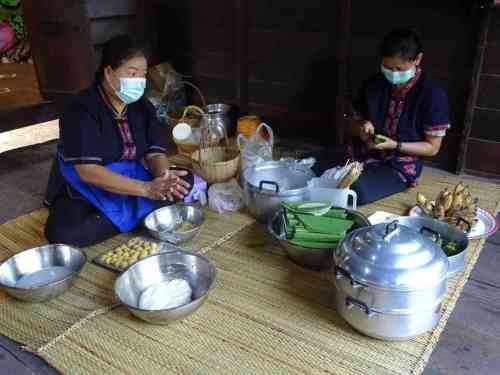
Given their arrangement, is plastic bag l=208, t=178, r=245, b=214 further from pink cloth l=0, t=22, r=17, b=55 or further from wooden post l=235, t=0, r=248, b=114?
pink cloth l=0, t=22, r=17, b=55

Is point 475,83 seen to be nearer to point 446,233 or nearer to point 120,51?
point 446,233

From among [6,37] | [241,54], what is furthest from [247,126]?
[6,37]

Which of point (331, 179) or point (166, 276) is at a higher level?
point (331, 179)

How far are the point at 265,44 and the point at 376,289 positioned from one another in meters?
2.65

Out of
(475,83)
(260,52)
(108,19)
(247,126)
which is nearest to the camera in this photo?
(475,83)

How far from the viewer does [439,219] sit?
1.98 meters

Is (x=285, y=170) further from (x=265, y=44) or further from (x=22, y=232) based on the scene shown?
(x=265, y=44)

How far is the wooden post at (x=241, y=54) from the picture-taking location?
360 centimetres

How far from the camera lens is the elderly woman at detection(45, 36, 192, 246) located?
197 cm

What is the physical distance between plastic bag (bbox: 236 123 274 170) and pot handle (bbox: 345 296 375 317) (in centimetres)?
123

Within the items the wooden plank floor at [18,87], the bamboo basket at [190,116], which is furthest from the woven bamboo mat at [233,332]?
the wooden plank floor at [18,87]

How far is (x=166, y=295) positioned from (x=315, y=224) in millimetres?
602

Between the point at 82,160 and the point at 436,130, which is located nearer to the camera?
the point at 82,160

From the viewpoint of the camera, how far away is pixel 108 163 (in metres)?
2.14
